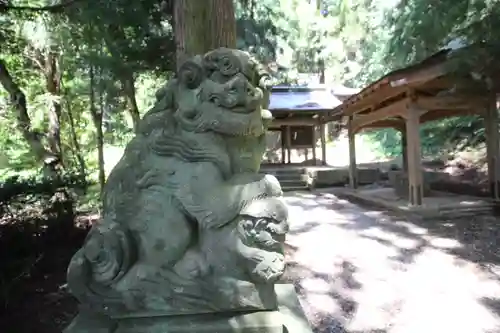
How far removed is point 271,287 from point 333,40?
1894 centimetres

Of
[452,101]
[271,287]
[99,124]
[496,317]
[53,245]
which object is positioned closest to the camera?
[271,287]

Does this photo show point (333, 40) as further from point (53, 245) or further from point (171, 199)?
point (171, 199)

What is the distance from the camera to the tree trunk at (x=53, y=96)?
8.16 metres

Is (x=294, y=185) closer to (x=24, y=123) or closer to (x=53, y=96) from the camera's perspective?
(x=53, y=96)

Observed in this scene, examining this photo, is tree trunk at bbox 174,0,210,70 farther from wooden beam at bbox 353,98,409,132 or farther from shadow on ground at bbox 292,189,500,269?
wooden beam at bbox 353,98,409,132

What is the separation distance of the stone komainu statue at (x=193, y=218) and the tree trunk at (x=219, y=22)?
1.97 metres

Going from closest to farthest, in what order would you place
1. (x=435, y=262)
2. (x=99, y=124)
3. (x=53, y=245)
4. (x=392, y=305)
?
(x=392, y=305) → (x=435, y=262) → (x=53, y=245) → (x=99, y=124)

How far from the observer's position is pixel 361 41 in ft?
77.9

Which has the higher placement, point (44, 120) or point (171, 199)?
point (44, 120)

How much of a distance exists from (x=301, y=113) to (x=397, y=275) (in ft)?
38.1

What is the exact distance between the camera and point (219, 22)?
3.75 meters

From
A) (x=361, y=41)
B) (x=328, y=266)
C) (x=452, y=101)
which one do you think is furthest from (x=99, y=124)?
(x=361, y=41)

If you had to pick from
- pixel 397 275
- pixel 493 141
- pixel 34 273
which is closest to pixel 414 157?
pixel 493 141

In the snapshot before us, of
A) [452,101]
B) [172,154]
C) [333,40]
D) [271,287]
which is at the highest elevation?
[333,40]
